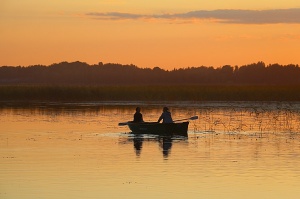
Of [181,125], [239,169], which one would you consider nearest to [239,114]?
[181,125]

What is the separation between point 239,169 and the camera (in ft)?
75.4

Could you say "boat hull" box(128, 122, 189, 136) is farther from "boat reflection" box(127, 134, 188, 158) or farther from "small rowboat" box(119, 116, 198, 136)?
"boat reflection" box(127, 134, 188, 158)

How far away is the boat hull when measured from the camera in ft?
114

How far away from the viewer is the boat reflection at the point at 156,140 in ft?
94.4

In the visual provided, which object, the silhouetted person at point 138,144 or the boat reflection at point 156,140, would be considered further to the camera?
the boat reflection at point 156,140

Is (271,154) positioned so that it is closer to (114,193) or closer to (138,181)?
(138,181)

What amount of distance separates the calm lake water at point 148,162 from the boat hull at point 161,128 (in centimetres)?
41

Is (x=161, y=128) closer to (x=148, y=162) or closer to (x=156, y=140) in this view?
(x=156, y=140)

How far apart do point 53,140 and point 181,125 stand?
5.26 meters

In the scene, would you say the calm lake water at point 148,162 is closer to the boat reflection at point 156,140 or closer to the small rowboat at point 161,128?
the boat reflection at point 156,140

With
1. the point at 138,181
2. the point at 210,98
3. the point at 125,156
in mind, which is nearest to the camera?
the point at 138,181

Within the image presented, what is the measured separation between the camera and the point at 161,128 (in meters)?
35.2

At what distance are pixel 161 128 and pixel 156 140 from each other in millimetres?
1600

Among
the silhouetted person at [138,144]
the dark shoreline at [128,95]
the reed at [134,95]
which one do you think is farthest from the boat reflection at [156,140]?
the reed at [134,95]
